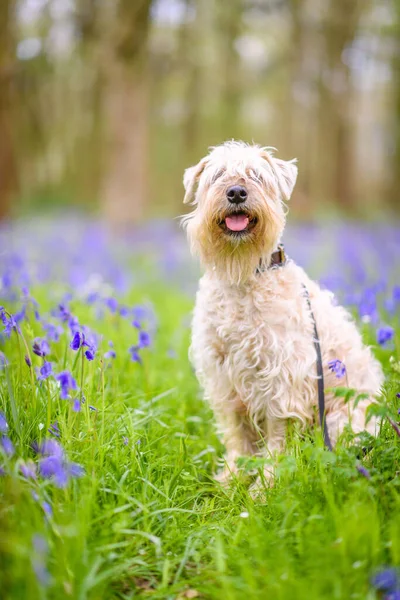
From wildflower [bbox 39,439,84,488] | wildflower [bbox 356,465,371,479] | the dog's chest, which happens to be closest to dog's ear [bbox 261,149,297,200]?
the dog's chest

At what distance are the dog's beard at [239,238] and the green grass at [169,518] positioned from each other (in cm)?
106

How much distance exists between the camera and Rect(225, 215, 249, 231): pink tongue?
349 cm

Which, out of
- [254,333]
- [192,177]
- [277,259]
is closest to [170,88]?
[192,177]

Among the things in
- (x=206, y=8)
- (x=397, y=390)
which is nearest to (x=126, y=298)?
(x=397, y=390)

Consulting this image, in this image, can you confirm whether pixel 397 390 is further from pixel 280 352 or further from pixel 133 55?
pixel 133 55

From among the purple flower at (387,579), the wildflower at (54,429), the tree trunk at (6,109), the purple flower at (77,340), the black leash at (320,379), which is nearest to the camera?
the purple flower at (387,579)

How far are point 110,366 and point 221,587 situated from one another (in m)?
1.94

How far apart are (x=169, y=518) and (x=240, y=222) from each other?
178 cm

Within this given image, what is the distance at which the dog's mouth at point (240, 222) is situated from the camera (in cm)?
349

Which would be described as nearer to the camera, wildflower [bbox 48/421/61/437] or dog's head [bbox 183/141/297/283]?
wildflower [bbox 48/421/61/437]

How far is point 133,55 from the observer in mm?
11297

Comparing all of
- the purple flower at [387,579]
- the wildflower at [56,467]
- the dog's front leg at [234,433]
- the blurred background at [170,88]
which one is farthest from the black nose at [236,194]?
the blurred background at [170,88]

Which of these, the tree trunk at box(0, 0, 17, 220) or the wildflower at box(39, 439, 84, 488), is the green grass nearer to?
the wildflower at box(39, 439, 84, 488)

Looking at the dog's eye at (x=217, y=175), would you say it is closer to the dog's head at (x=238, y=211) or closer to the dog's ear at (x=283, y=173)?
the dog's head at (x=238, y=211)
